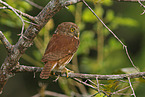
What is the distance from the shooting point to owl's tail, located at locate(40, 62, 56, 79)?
11.1 feet

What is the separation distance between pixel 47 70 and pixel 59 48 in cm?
47

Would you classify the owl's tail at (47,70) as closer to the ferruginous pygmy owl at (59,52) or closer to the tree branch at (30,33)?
the ferruginous pygmy owl at (59,52)

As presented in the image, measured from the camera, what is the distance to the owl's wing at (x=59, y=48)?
3731 mm

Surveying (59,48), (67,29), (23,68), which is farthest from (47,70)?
(67,29)

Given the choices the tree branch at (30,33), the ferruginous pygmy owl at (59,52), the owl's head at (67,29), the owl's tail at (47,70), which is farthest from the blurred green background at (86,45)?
the tree branch at (30,33)

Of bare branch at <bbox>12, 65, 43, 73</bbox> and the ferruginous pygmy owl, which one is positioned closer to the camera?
bare branch at <bbox>12, 65, 43, 73</bbox>

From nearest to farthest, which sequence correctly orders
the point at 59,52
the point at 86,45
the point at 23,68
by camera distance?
the point at 23,68, the point at 59,52, the point at 86,45

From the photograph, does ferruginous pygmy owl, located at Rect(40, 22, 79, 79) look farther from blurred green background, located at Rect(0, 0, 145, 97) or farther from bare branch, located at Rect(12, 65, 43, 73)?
blurred green background, located at Rect(0, 0, 145, 97)

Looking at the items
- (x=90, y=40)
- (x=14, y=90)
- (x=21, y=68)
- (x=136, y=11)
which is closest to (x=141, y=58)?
(x=136, y=11)

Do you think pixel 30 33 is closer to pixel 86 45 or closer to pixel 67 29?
pixel 67 29

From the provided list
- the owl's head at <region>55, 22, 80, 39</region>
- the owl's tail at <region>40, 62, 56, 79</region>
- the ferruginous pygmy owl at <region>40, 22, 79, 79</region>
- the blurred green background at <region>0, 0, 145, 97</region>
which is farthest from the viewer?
the blurred green background at <region>0, 0, 145, 97</region>

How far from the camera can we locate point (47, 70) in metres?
3.47

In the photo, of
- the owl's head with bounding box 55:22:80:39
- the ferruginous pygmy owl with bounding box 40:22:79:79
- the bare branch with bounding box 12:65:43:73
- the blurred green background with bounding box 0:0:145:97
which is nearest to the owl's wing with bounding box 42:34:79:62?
the ferruginous pygmy owl with bounding box 40:22:79:79

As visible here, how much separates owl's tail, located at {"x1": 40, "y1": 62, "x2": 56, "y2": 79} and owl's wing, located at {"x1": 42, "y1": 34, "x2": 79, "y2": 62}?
0.07 m
